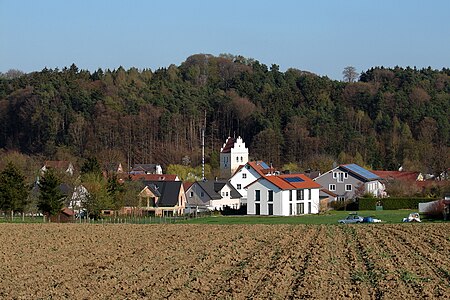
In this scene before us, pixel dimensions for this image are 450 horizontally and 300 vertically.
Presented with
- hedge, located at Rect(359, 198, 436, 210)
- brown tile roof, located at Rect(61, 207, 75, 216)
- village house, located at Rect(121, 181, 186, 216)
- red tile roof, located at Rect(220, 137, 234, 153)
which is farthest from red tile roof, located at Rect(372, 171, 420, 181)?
brown tile roof, located at Rect(61, 207, 75, 216)

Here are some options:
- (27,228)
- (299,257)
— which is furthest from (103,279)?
(27,228)

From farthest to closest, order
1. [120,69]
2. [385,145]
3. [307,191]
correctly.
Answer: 1. [120,69]
2. [385,145]
3. [307,191]

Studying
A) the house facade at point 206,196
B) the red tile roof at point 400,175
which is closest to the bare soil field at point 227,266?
the house facade at point 206,196

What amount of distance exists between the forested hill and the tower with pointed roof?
3724mm

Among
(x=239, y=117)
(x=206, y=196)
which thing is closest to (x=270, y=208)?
(x=206, y=196)

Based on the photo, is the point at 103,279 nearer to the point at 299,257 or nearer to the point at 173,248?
the point at 299,257

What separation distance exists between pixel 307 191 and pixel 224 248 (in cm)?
4810

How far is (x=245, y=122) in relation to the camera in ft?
420

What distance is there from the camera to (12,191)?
5556cm

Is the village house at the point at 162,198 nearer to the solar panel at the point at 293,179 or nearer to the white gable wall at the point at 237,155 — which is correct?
the solar panel at the point at 293,179

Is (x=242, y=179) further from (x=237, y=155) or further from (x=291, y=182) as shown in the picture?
(x=237, y=155)

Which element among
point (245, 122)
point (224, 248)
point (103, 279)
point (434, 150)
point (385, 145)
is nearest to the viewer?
point (103, 279)

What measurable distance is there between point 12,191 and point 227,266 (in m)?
36.6

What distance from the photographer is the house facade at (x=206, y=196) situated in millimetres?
81125
